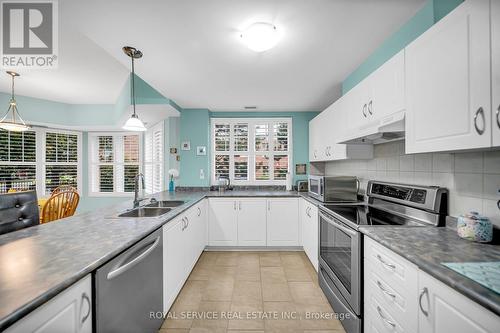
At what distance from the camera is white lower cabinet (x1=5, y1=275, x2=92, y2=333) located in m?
0.68

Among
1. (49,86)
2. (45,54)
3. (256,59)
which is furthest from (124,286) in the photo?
(49,86)

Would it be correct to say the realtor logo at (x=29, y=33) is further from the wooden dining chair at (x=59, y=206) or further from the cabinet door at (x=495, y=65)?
the cabinet door at (x=495, y=65)

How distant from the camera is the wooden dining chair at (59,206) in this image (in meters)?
2.71

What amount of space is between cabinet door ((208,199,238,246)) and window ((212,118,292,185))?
33.0 inches

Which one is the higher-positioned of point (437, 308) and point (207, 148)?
point (207, 148)

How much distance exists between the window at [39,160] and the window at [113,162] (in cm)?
31

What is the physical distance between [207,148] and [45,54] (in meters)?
2.28

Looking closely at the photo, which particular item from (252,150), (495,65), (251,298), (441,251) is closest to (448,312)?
(441,251)

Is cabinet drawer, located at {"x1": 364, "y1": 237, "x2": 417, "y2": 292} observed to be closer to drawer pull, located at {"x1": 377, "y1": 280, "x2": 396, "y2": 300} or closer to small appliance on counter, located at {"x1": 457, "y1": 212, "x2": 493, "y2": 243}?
drawer pull, located at {"x1": 377, "y1": 280, "x2": 396, "y2": 300}

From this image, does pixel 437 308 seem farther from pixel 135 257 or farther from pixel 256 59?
pixel 256 59

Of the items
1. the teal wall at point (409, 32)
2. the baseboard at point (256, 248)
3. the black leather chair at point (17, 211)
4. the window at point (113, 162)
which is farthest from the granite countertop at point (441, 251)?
the window at point (113, 162)

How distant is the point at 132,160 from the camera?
4.67 m

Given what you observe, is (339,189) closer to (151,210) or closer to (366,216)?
(366,216)

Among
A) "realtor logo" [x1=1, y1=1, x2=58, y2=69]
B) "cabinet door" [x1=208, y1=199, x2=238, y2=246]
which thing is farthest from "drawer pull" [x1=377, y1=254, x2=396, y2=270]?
"realtor logo" [x1=1, y1=1, x2=58, y2=69]
